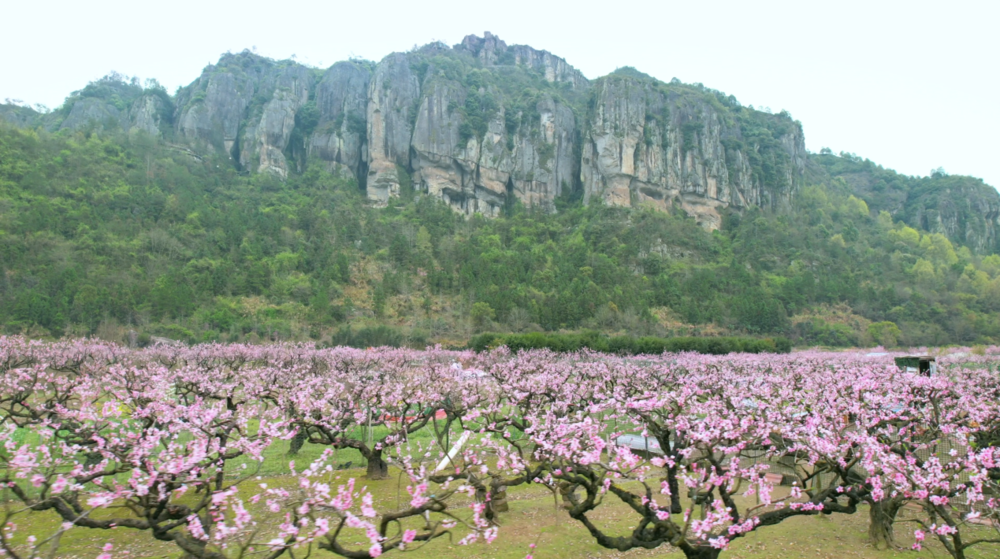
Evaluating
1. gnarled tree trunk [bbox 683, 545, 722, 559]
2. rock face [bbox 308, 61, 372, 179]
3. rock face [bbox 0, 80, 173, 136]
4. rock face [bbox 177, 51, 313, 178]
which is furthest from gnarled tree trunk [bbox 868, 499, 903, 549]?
rock face [bbox 0, 80, 173, 136]

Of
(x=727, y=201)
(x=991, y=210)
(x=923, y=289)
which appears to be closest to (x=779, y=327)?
(x=923, y=289)

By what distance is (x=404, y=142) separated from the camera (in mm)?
117812

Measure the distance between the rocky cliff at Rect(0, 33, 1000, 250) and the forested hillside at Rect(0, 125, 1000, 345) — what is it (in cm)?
514

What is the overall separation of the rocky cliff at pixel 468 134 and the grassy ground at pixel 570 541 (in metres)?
101

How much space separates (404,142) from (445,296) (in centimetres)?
5530

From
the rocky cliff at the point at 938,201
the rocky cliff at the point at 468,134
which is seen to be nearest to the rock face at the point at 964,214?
the rocky cliff at the point at 938,201

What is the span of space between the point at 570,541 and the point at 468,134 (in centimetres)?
11298

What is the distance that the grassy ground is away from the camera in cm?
940

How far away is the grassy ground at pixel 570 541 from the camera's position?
9398 millimetres

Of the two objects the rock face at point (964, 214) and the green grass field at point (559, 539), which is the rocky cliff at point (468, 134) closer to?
the rock face at point (964, 214)

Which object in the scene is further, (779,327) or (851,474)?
(779,327)

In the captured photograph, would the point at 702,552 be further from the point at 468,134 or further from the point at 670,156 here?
the point at 670,156

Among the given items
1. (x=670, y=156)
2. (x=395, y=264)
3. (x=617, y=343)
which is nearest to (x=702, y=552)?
(x=617, y=343)

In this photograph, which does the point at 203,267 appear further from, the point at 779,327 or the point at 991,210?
the point at 991,210
